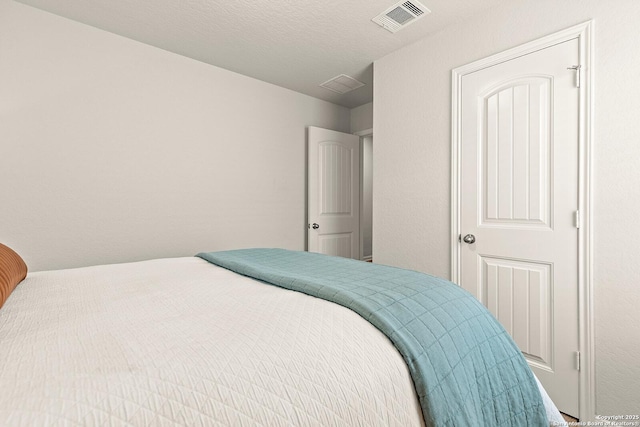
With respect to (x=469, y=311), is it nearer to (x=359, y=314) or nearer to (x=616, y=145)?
(x=359, y=314)

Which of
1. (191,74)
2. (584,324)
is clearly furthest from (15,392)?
(191,74)

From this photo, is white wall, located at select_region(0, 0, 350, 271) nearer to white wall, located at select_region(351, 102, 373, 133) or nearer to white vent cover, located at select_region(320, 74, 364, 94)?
white vent cover, located at select_region(320, 74, 364, 94)

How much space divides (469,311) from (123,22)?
2883mm

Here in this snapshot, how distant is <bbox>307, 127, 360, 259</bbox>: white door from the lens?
3.73m

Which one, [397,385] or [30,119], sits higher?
[30,119]

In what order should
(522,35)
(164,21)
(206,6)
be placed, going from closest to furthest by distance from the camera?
1. (522,35)
2. (206,6)
3. (164,21)

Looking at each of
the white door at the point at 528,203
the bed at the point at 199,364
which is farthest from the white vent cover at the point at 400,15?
the bed at the point at 199,364

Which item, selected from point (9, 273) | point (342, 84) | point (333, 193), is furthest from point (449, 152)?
point (9, 273)

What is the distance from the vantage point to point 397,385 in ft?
2.56

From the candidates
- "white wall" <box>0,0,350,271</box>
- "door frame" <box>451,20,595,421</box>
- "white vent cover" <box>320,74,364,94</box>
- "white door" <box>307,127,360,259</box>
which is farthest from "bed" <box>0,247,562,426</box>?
"white vent cover" <box>320,74,364,94</box>

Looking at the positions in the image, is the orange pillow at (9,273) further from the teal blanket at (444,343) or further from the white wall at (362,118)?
the white wall at (362,118)

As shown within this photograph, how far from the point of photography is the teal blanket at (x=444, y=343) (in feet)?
2.75

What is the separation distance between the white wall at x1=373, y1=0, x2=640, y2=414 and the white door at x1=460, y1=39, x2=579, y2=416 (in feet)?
0.39

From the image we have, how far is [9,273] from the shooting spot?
45.1 inches
